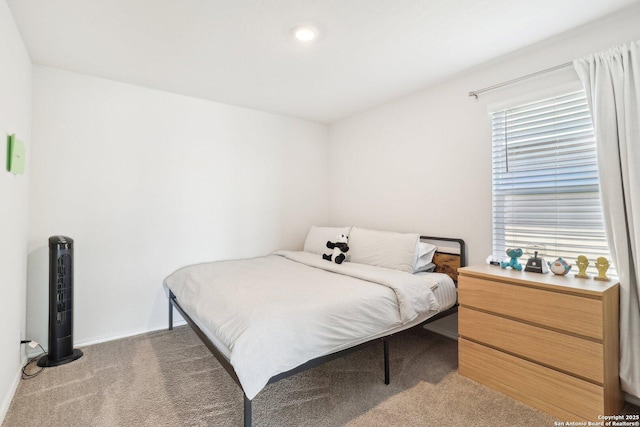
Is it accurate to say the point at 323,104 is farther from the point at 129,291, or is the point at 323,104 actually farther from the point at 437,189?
the point at 129,291

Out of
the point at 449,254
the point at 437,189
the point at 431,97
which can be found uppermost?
the point at 431,97

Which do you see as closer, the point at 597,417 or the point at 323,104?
the point at 597,417

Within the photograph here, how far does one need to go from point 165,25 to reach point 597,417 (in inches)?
136

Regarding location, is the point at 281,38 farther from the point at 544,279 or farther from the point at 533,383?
the point at 533,383

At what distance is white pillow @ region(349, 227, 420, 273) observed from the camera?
107 inches

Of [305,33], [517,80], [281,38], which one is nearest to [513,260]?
[517,80]

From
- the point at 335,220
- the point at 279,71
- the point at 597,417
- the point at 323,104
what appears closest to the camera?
the point at 597,417

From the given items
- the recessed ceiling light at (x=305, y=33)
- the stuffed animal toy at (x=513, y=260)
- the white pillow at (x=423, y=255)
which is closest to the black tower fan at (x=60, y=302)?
the recessed ceiling light at (x=305, y=33)

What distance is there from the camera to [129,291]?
2.94 m

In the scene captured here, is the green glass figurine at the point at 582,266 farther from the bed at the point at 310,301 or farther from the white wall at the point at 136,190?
the white wall at the point at 136,190

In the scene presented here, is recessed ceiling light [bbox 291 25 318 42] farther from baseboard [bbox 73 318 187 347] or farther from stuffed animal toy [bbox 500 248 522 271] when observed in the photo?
baseboard [bbox 73 318 187 347]

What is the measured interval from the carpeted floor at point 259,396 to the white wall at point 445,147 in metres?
1.15

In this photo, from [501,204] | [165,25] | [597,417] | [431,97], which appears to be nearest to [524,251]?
[501,204]

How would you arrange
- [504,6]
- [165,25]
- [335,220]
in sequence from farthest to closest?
[335,220] < [165,25] < [504,6]
